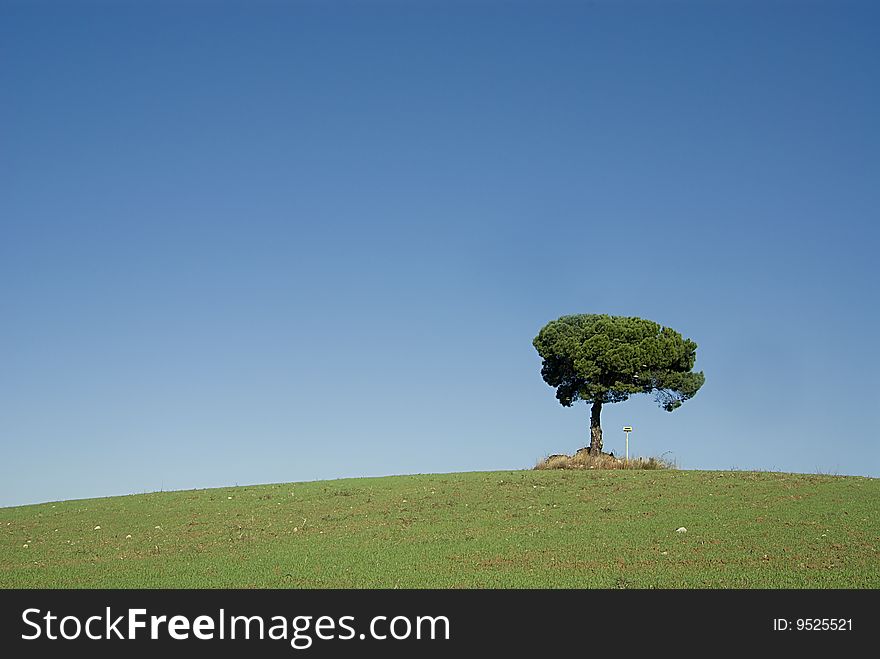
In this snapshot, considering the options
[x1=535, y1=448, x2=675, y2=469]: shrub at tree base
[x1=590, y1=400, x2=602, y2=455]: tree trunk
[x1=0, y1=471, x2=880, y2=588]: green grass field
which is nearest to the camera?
[x1=0, y1=471, x2=880, y2=588]: green grass field

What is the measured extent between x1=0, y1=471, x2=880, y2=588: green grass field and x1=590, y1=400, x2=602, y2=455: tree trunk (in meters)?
9.53

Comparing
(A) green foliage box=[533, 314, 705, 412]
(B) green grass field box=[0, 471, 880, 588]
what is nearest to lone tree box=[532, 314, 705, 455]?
(A) green foliage box=[533, 314, 705, 412]

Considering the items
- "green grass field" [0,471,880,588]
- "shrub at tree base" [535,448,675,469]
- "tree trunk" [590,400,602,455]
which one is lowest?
"green grass field" [0,471,880,588]

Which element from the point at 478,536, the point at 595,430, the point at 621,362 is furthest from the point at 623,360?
the point at 478,536

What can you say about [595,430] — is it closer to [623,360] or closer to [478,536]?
[623,360]

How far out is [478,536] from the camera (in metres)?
23.4

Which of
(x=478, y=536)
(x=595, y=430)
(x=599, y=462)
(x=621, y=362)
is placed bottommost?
(x=478, y=536)

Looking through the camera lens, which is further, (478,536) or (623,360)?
(623,360)

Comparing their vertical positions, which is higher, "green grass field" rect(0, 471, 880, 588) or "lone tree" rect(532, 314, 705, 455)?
"lone tree" rect(532, 314, 705, 455)

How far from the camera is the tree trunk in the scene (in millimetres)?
47344

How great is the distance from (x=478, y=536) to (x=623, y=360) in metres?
25.6

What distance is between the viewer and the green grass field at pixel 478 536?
1792 cm

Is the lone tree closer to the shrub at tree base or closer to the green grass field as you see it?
the shrub at tree base
